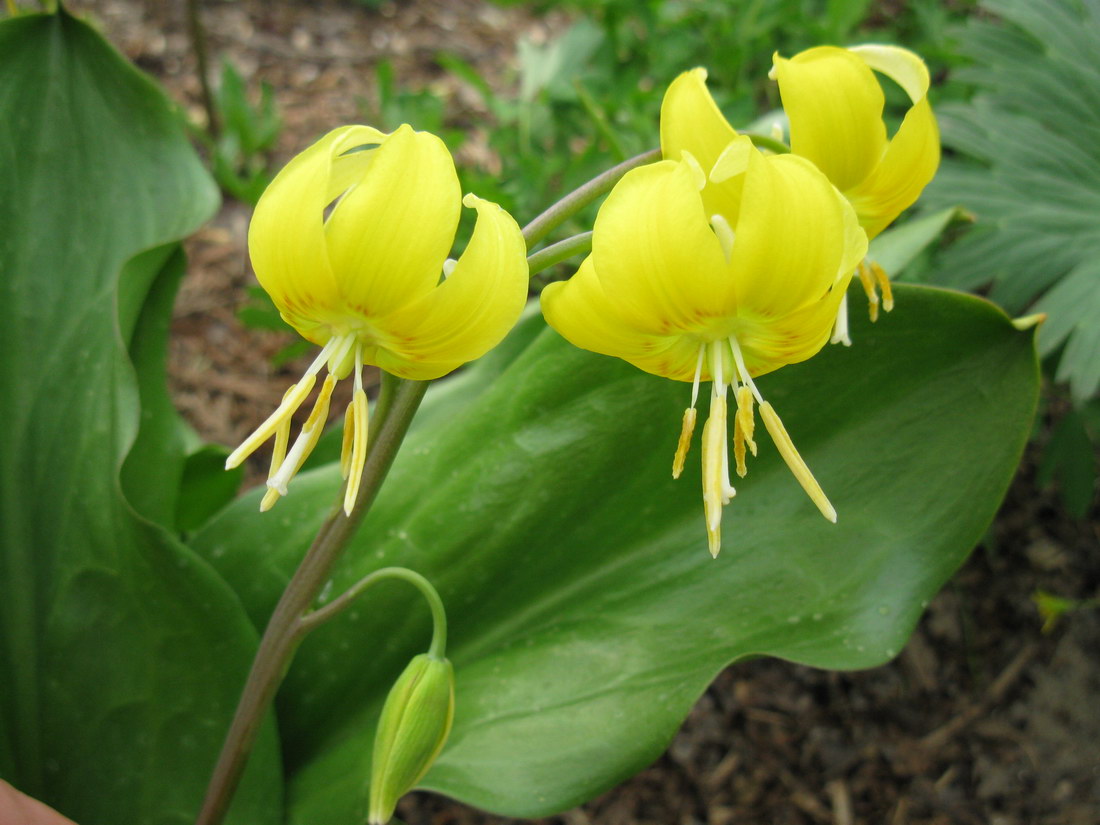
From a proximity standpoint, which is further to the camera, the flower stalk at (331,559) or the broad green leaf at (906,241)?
the broad green leaf at (906,241)

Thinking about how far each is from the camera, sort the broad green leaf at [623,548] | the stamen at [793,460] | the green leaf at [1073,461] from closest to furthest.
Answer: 1. the stamen at [793,460]
2. the broad green leaf at [623,548]
3. the green leaf at [1073,461]

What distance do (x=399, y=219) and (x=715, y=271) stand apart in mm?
233

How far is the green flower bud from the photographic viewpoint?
875 millimetres

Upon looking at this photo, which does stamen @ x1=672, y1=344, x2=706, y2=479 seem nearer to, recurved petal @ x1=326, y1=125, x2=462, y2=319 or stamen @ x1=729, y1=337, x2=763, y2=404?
stamen @ x1=729, y1=337, x2=763, y2=404

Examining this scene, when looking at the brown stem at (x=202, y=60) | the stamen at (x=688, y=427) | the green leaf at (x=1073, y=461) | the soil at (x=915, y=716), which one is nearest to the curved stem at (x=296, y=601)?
the stamen at (x=688, y=427)

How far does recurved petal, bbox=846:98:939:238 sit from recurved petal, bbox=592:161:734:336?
0.82 ft

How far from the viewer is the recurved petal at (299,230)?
664 mm

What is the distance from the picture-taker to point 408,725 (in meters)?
0.87

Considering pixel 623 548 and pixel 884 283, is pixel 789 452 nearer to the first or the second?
pixel 884 283

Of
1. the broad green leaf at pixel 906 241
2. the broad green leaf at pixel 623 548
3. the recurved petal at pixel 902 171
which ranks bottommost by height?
the broad green leaf at pixel 623 548

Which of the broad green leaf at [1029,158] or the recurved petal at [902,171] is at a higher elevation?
the recurved petal at [902,171]

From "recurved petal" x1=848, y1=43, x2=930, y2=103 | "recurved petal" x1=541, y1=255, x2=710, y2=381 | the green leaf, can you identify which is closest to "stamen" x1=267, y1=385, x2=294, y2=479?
"recurved petal" x1=541, y1=255, x2=710, y2=381

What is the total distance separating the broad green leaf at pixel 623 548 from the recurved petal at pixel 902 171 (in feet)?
0.56

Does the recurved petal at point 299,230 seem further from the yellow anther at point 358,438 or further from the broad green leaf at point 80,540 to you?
the broad green leaf at point 80,540
